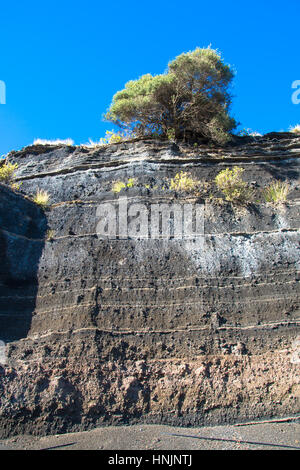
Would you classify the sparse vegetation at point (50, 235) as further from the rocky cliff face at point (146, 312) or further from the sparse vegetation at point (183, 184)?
the sparse vegetation at point (183, 184)

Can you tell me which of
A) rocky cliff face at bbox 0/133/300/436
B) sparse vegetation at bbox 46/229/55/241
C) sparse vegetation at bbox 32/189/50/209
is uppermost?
sparse vegetation at bbox 32/189/50/209

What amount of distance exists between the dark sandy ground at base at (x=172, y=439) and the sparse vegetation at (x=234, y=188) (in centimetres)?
498

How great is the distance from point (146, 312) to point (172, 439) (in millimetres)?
2209

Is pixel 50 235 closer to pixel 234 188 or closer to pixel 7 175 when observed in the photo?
pixel 7 175

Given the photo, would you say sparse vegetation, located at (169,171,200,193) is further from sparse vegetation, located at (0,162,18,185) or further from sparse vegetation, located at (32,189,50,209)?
sparse vegetation, located at (0,162,18,185)

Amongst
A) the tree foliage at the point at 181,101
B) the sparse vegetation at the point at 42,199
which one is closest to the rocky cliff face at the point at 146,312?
the sparse vegetation at the point at 42,199

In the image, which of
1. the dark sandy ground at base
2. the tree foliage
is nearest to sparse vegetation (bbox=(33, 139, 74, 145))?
the tree foliage

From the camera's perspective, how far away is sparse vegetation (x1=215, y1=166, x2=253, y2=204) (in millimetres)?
8492

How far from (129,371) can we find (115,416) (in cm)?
73

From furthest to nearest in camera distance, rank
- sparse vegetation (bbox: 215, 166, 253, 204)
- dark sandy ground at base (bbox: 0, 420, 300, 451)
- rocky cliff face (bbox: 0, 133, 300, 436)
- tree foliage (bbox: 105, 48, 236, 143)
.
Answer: tree foliage (bbox: 105, 48, 236, 143)
sparse vegetation (bbox: 215, 166, 253, 204)
rocky cliff face (bbox: 0, 133, 300, 436)
dark sandy ground at base (bbox: 0, 420, 300, 451)

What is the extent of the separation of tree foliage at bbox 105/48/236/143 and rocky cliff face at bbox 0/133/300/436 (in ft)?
8.43

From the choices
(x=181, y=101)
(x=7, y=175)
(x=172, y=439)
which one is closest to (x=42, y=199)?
(x=7, y=175)
